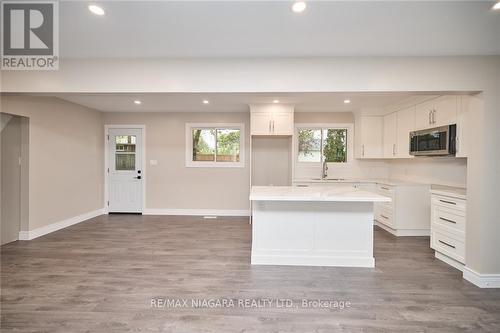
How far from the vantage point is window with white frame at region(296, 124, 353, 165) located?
5559 millimetres

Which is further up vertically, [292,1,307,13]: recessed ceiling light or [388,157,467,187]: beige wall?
[292,1,307,13]: recessed ceiling light

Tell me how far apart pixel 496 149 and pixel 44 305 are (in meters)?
4.69

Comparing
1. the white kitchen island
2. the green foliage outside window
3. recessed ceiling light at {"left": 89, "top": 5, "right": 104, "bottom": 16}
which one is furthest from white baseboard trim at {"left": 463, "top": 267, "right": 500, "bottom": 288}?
recessed ceiling light at {"left": 89, "top": 5, "right": 104, "bottom": 16}

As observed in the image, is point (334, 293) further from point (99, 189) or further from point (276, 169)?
point (99, 189)

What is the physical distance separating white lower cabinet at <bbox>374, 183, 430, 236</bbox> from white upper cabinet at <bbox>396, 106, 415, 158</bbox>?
60 centimetres

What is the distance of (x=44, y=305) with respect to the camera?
2252mm

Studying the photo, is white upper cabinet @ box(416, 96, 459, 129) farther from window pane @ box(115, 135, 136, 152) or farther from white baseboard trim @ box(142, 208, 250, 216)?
window pane @ box(115, 135, 136, 152)

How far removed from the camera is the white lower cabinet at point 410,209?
4.22 m

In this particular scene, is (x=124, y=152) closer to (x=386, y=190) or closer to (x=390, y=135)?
(x=386, y=190)

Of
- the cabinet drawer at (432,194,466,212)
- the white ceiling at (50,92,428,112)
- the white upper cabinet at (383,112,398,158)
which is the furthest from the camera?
the white upper cabinet at (383,112,398,158)

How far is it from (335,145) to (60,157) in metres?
5.59

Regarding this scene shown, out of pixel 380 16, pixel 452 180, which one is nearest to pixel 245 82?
pixel 380 16

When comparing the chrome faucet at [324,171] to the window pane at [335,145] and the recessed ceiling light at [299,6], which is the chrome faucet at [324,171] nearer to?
the window pane at [335,145]

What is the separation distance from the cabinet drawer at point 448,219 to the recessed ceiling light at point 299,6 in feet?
9.73
